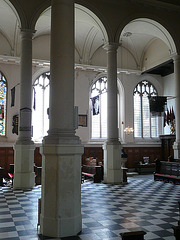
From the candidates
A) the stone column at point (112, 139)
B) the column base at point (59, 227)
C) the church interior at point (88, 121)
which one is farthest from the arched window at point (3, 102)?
the column base at point (59, 227)

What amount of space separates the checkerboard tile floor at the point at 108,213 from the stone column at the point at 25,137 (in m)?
0.52

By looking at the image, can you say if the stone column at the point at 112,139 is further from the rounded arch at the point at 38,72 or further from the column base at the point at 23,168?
the rounded arch at the point at 38,72

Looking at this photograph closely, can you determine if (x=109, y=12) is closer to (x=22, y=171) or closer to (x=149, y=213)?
(x=22, y=171)

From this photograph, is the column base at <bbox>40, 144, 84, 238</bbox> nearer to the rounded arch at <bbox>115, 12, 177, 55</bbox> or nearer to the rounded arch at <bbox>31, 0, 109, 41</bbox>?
the rounded arch at <bbox>31, 0, 109, 41</bbox>

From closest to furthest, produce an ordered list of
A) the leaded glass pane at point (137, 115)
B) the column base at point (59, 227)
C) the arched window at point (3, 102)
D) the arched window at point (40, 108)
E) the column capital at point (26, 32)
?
the column base at point (59, 227) < the column capital at point (26, 32) < the arched window at point (3, 102) < the arched window at point (40, 108) < the leaded glass pane at point (137, 115)

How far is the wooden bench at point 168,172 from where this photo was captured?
41.1 feet

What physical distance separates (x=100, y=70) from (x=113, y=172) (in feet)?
29.8

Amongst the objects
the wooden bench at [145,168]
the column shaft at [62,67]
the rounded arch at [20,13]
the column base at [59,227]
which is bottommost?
the wooden bench at [145,168]

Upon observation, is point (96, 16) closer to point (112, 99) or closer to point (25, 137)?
point (112, 99)

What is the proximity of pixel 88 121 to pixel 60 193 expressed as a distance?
1325 cm

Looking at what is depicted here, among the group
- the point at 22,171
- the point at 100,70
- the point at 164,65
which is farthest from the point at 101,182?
the point at 164,65

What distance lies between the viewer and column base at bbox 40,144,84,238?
4.95 m

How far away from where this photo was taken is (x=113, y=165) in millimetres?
11969

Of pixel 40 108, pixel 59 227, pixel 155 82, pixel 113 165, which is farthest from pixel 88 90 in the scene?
pixel 59 227
